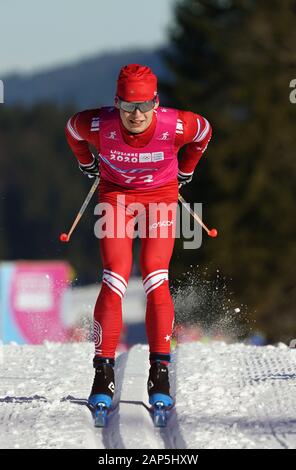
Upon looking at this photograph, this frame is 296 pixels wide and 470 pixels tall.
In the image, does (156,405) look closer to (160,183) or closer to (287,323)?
(160,183)

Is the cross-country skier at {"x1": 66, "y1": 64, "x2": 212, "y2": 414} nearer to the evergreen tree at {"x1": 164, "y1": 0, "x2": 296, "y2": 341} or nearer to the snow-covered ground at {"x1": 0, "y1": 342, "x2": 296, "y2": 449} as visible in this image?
the snow-covered ground at {"x1": 0, "y1": 342, "x2": 296, "y2": 449}

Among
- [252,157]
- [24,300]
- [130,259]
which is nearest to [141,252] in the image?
[130,259]

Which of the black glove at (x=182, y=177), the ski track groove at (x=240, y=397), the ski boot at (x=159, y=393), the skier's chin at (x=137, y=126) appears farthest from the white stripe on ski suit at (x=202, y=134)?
the ski track groove at (x=240, y=397)

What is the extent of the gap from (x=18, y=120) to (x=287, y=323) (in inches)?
2064

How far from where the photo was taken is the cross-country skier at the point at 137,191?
18.2 feet

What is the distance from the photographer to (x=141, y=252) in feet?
18.9

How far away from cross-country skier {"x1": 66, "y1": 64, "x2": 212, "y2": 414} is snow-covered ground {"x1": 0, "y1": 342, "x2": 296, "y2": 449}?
247 mm

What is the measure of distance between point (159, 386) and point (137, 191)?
1037 mm

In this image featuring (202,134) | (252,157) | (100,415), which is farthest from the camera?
(252,157)

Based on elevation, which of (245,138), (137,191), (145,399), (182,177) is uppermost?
(137,191)

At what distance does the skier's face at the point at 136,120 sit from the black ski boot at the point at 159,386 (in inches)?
48.3

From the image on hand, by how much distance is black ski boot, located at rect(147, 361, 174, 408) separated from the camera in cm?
550

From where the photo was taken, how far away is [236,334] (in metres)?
8.23

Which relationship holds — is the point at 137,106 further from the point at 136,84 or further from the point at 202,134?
A: the point at 202,134
